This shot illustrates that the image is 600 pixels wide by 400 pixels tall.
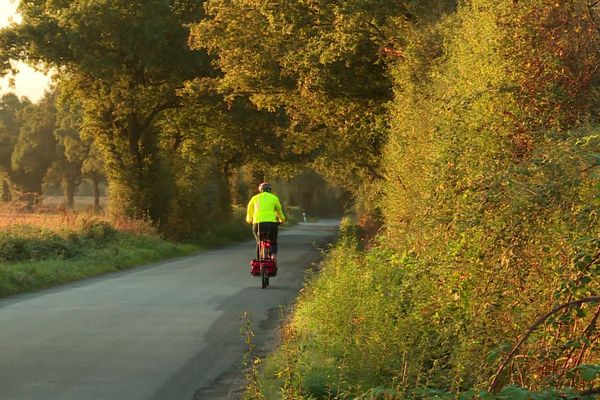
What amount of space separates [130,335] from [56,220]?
50.8ft

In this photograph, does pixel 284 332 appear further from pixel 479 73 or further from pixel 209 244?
pixel 209 244

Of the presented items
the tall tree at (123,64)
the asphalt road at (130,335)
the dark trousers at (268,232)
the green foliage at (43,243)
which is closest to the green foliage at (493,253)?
the asphalt road at (130,335)

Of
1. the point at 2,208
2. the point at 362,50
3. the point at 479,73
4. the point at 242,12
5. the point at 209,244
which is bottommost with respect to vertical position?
the point at 209,244

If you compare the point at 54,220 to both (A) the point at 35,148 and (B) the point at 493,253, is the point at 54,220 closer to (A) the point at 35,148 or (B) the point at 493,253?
(B) the point at 493,253

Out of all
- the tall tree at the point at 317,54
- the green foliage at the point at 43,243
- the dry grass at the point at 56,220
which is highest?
the tall tree at the point at 317,54

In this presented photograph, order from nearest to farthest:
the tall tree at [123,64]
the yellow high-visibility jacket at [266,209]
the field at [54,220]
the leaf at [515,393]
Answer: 1. the leaf at [515,393]
2. the yellow high-visibility jacket at [266,209]
3. the field at [54,220]
4. the tall tree at [123,64]

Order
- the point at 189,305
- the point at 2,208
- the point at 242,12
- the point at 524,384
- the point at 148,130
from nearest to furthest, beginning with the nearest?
the point at 524,384 → the point at 189,305 → the point at 242,12 → the point at 2,208 → the point at 148,130

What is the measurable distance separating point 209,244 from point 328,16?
600 inches

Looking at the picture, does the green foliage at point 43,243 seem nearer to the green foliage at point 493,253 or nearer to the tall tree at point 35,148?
the green foliage at point 493,253

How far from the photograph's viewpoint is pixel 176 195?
32.9 m

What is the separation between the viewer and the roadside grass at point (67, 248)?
16.2m

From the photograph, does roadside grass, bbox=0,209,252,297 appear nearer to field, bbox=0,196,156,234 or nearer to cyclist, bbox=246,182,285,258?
field, bbox=0,196,156,234

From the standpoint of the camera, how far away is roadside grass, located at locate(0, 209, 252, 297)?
16219 millimetres

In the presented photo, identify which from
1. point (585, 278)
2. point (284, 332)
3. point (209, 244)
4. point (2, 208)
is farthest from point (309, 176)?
point (585, 278)
